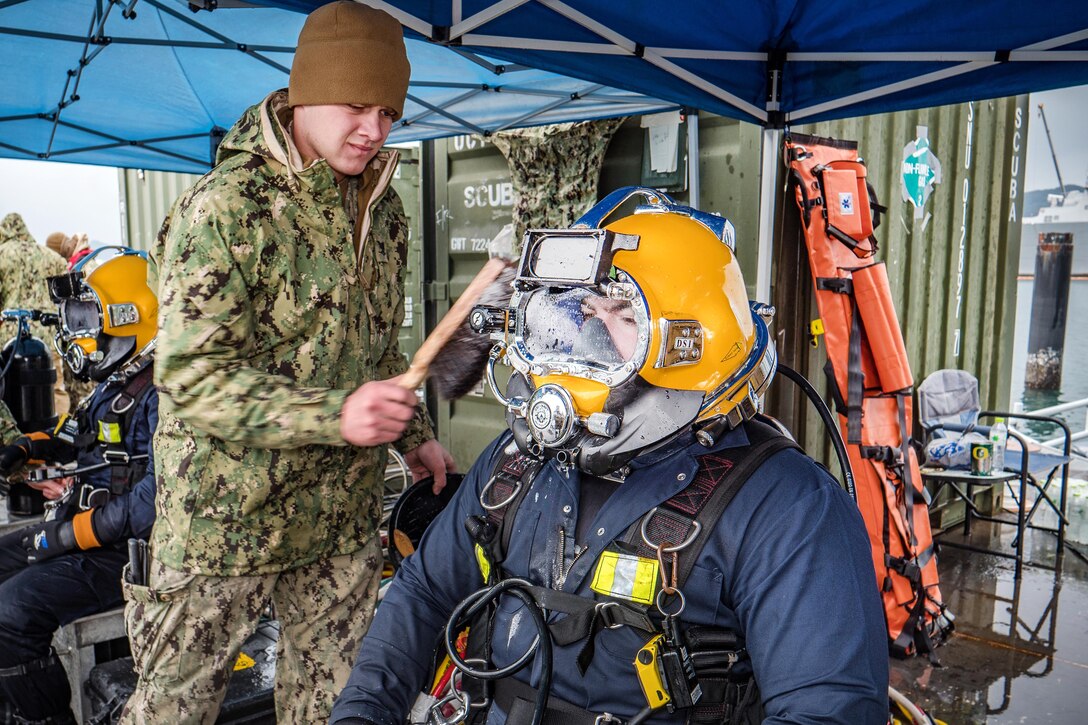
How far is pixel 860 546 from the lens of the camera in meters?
1.26

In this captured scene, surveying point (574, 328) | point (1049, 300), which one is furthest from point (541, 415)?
point (1049, 300)

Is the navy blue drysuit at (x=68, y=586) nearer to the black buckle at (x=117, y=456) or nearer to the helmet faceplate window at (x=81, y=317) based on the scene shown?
the black buckle at (x=117, y=456)

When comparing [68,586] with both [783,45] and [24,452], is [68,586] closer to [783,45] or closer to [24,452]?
[24,452]

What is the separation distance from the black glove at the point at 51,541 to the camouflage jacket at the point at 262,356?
96 centimetres

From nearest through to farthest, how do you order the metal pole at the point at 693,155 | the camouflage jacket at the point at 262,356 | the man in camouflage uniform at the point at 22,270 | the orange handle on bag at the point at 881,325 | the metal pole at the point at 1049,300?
the camouflage jacket at the point at 262,356, the orange handle on bag at the point at 881,325, the metal pole at the point at 693,155, the man in camouflage uniform at the point at 22,270, the metal pole at the point at 1049,300

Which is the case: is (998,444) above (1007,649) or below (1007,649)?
above

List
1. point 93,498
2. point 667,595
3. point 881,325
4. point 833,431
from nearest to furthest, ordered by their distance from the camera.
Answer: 1. point 667,595
2. point 833,431
3. point 93,498
4. point 881,325

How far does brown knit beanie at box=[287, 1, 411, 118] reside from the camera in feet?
6.07

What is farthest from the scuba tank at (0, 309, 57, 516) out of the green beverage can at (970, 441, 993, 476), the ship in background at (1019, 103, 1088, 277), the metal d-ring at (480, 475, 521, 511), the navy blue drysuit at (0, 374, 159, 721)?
the ship in background at (1019, 103, 1088, 277)

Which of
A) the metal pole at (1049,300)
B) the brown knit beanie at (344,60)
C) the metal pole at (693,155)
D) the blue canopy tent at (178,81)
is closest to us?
the brown knit beanie at (344,60)

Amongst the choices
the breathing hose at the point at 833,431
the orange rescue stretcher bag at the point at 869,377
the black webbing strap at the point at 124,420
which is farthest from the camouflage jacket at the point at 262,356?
the orange rescue stretcher bag at the point at 869,377

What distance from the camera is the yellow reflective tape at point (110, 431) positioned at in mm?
2707

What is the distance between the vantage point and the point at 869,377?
361cm

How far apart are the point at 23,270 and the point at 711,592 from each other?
709 cm
